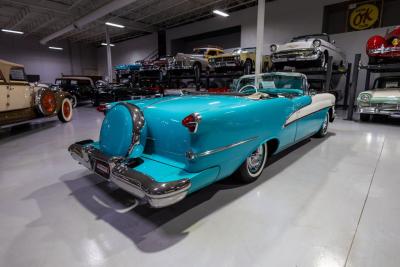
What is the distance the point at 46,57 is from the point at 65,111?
19.8 metres

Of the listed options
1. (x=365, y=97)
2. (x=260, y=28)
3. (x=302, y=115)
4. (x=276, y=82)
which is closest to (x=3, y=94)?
(x=276, y=82)

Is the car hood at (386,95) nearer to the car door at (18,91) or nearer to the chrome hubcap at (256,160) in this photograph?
the chrome hubcap at (256,160)

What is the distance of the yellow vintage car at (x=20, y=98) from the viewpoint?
5.08 metres

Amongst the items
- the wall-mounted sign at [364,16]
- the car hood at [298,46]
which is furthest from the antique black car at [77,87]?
the wall-mounted sign at [364,16]

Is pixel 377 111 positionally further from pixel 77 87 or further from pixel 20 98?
pixel 77 87

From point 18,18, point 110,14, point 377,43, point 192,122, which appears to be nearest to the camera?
point 192,122

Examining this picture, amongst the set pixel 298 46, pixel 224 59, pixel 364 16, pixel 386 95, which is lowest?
pixel 386 95

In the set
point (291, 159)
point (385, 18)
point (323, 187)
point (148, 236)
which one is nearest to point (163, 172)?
point (148, 236)

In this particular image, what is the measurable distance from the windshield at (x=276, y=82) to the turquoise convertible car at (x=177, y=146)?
169 cm

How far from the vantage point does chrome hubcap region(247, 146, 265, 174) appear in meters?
2.69

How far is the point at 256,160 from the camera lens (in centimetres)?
277

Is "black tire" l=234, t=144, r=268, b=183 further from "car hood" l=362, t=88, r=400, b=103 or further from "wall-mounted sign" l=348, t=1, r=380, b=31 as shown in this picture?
"wall-mounted sign" l=348, t=1, r=380, b=31

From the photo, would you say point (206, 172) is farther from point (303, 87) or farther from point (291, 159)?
point (303, 87)

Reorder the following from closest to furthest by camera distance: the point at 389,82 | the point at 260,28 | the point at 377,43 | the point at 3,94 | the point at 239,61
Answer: the point at 3,94, the point at 377,43, the point at 389,82, the point at 260,28, the point at 239,61
